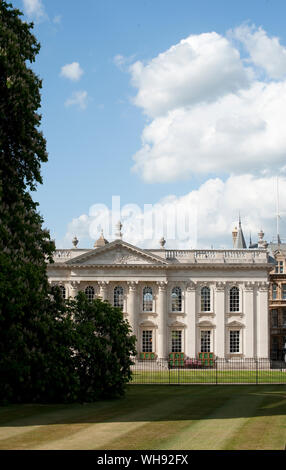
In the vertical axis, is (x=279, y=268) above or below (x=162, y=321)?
above

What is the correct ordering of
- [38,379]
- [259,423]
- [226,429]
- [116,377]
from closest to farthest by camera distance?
[226,429], [259,423], [38,379], [116,377]

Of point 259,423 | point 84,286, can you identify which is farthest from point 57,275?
point 259,423

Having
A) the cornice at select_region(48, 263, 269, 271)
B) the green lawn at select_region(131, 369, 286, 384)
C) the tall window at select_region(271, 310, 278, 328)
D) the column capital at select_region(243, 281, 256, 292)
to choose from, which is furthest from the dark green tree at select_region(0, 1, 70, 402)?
the tall window at select_region(271, 310, 278, 328)

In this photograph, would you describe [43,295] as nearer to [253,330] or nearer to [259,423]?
[259,423]

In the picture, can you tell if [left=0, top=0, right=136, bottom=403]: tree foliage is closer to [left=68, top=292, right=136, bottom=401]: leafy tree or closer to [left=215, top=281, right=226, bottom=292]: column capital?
[left=68, top=292, right=136, bottom=401]: leafy tree

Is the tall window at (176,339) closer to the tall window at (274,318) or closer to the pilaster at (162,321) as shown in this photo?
the pilaster at (162,321)

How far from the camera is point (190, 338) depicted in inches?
2534

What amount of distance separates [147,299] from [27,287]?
44.4 meters

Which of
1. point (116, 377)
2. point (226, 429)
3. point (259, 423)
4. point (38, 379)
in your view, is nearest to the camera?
point (226, 429)

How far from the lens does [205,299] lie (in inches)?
2566

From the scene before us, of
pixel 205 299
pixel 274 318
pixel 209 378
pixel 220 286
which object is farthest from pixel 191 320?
pixel 209 378

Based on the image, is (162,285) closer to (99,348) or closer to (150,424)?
(99,348)

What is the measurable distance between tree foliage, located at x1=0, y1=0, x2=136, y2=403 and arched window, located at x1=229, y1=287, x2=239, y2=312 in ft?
133

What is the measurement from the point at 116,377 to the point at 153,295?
131 ft
